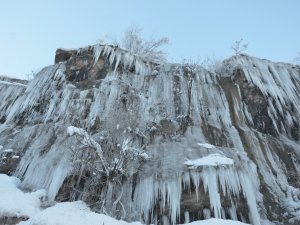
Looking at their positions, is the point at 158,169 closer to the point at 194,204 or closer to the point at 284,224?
the point at 194,204

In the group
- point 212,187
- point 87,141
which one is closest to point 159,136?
point 87,141

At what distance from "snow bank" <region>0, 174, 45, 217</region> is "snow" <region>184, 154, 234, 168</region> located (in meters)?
4.28

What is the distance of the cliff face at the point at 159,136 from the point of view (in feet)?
33.3

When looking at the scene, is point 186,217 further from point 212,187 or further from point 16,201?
point 16,201

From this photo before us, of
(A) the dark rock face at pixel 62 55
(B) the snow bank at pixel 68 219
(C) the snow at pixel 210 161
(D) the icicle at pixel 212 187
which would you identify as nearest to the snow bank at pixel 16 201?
(B) the snow bank at pixel 68 219

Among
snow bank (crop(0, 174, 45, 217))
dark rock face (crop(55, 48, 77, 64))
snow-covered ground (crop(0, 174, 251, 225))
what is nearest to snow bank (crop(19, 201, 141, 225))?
snow-covered ground (crop(0, 174, 251, 225))

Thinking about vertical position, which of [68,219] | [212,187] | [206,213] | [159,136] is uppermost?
[159,136]

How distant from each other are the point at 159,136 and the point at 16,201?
496cm

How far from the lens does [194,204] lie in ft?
32.7

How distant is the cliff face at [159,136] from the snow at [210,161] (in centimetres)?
3

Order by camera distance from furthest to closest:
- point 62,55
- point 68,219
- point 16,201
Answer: point 62,55
point 16,201
point 68,219

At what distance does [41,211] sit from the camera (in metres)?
9.07

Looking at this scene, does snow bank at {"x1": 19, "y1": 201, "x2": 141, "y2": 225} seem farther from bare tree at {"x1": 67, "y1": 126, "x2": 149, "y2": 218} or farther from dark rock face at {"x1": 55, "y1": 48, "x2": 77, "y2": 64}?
dark rock face at {"x1": 55, "y1": 48, "x2": 77, "y2": 64}

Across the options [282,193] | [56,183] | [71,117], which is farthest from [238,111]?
[56,183]
